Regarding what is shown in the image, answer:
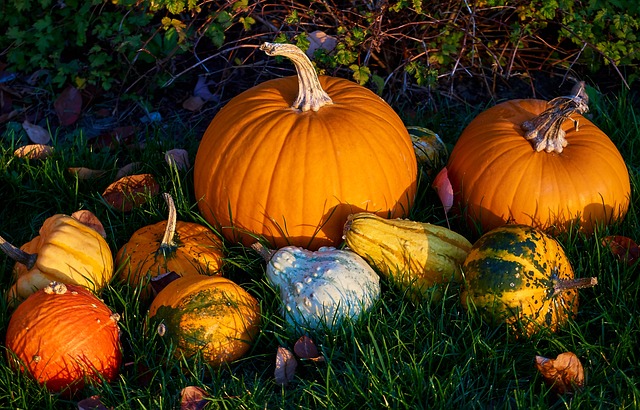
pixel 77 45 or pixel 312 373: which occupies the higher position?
pixel 77 45

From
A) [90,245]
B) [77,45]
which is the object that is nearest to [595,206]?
[90,245]

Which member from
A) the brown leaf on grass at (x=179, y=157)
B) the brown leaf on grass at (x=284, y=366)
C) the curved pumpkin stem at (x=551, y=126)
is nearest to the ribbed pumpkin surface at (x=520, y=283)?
the curved pumpkin stem at (x=551, y=126)

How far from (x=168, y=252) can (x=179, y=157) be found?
0.93 m

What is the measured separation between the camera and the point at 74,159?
4.21 metres

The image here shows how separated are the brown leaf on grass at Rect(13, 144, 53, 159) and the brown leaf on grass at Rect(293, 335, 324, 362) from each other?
2142 millimetres

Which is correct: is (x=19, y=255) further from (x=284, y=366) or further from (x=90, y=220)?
(x=284, y=366)

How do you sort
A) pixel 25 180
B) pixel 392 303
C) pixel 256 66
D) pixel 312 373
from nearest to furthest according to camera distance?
pixel 312 373 → pixel 392 303 → pixel 25 180 → pixel 256 66

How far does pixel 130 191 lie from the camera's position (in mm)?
3836

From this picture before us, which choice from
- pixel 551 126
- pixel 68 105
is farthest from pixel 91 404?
pixel 68 105

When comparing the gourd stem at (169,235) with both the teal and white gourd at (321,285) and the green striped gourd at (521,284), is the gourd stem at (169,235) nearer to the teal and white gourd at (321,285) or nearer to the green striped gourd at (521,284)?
the teal and white gourd at (321,285)

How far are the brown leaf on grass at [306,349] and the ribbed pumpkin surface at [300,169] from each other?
0.59 m

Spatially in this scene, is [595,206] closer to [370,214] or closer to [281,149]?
[370,214]

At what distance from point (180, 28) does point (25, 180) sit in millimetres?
1257

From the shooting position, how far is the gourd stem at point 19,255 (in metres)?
3.09
